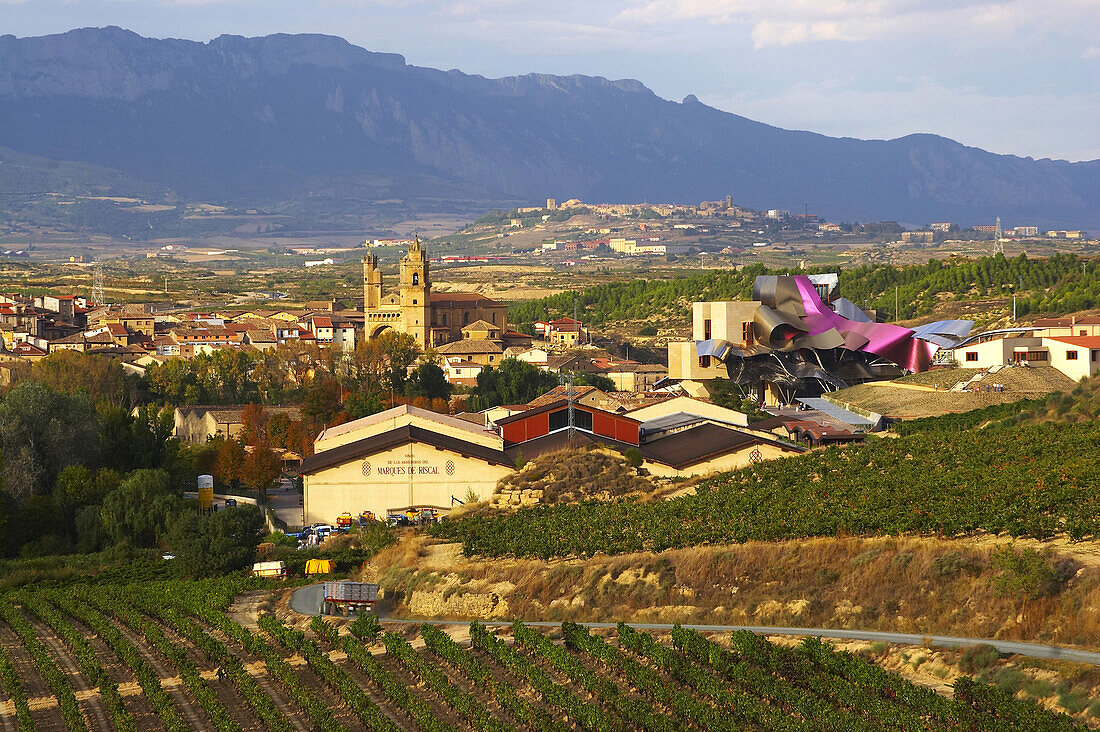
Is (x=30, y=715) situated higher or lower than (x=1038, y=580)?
lower

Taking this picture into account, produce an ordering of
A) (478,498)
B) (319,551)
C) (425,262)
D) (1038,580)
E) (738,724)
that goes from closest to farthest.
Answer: (738,724) < (1038,580) < (319,551) < (478,498) < (425,262)

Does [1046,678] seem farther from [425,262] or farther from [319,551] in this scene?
[425,262]

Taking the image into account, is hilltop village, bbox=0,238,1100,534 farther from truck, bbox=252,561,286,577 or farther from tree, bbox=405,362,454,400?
truck, bbox=252,561,286,577

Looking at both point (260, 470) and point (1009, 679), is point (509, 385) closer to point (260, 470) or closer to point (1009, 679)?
point (260, 470)

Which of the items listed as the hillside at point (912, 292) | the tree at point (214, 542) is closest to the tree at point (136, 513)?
the tree at point (214, 542)

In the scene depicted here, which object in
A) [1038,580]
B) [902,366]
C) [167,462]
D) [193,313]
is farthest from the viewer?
[193,313]

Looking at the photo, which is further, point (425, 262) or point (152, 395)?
point (425, 262)

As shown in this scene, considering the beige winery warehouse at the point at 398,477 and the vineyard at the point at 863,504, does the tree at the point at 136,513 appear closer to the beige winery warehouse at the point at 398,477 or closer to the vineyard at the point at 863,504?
the beige winery warehouse at the point at 398,477

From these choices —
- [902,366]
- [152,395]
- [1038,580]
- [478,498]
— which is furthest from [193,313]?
[1038,580]
